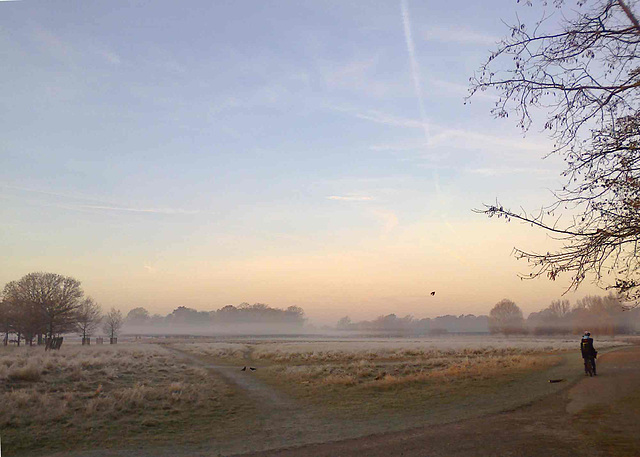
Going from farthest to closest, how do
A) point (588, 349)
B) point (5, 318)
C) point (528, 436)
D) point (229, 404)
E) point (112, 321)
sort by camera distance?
point (112, 321) < point (5, 318) < point (588, 349) < point (229, 404) < point (528, 436)

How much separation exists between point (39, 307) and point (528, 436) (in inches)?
2416

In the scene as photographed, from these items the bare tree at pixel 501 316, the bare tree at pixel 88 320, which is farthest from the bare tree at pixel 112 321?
the bare tree at pixel 501 316

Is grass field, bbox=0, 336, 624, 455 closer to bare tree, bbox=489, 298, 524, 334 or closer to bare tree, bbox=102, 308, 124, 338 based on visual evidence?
bare tree, bbox=489, 298, 524, 334

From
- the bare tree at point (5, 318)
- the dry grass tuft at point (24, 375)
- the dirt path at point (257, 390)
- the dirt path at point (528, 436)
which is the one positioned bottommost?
the dirt path at point (257, 390)

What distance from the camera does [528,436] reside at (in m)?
10.8

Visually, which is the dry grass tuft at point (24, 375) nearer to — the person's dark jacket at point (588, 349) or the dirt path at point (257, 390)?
the dirt path at point (257, 390)

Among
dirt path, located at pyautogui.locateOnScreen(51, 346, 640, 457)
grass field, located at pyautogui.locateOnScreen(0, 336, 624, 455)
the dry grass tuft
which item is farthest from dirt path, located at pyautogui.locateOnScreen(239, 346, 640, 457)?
the dry grass tuft

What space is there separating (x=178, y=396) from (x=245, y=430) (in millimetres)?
5837

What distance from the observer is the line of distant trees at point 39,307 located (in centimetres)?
5575

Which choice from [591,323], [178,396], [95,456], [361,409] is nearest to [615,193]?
[361,409]

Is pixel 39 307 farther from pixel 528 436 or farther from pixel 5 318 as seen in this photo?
pixel 528 436

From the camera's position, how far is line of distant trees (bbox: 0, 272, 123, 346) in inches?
2195

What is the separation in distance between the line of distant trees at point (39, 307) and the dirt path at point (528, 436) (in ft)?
184

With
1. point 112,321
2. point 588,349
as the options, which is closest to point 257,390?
point 588,349
